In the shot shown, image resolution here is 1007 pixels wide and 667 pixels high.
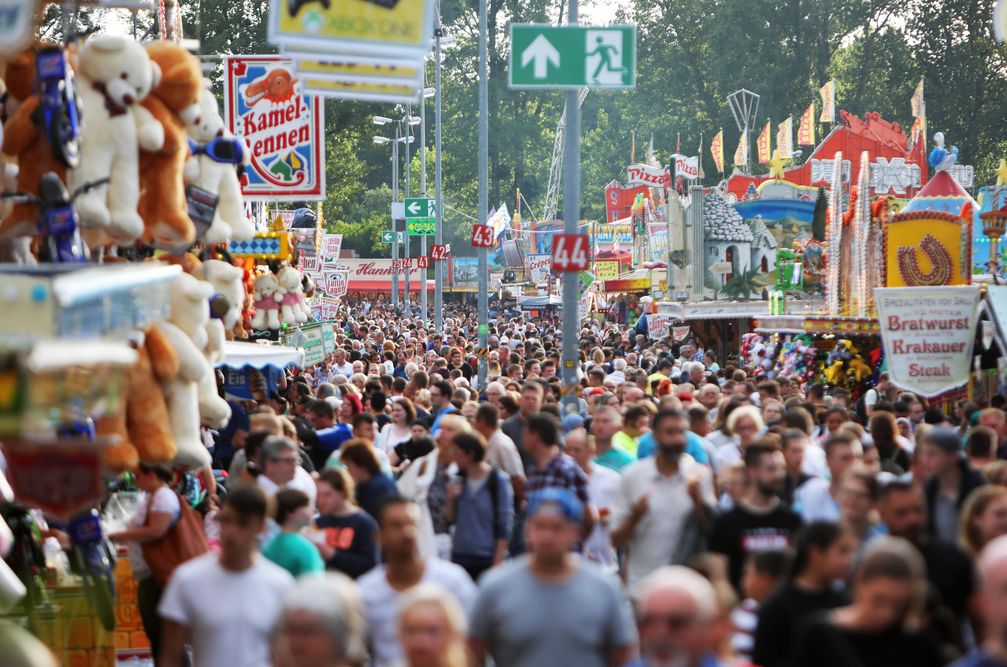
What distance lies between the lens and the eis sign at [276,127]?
18.5m

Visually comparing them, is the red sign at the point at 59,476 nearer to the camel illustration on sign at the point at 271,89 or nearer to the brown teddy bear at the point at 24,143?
the brown teddy bear at the point at 24,143

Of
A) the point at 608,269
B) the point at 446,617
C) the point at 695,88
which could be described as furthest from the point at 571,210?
the point at 695,88

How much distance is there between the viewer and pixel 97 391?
17.9ft

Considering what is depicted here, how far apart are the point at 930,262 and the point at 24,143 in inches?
646

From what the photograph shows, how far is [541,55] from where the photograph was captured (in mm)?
14633

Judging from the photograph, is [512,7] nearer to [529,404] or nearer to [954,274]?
[954,274]

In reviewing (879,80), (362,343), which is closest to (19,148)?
(362,343)

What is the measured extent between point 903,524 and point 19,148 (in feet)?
16.1

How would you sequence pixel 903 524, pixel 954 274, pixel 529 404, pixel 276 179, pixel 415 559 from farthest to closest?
1. pixel 954 274
2. pixel 276 179
3. pixel 529 404
4. pixel 903 524
5. pixel 415 559

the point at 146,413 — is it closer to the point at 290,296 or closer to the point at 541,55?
the point at 541,55

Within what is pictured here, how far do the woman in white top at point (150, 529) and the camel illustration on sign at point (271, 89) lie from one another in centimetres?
985

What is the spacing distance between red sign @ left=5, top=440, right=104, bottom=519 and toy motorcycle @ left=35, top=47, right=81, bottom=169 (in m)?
2.25

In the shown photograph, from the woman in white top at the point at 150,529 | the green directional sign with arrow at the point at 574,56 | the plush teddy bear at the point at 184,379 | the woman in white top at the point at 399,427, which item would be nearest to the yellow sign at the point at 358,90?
the plush teddy bear at the point at 184,379

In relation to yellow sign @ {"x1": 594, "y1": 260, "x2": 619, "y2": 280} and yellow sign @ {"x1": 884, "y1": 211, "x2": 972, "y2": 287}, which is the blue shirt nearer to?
yellow sign @ {"x1": 884, "y1": 211, "x2": 972, "y2": 287}
